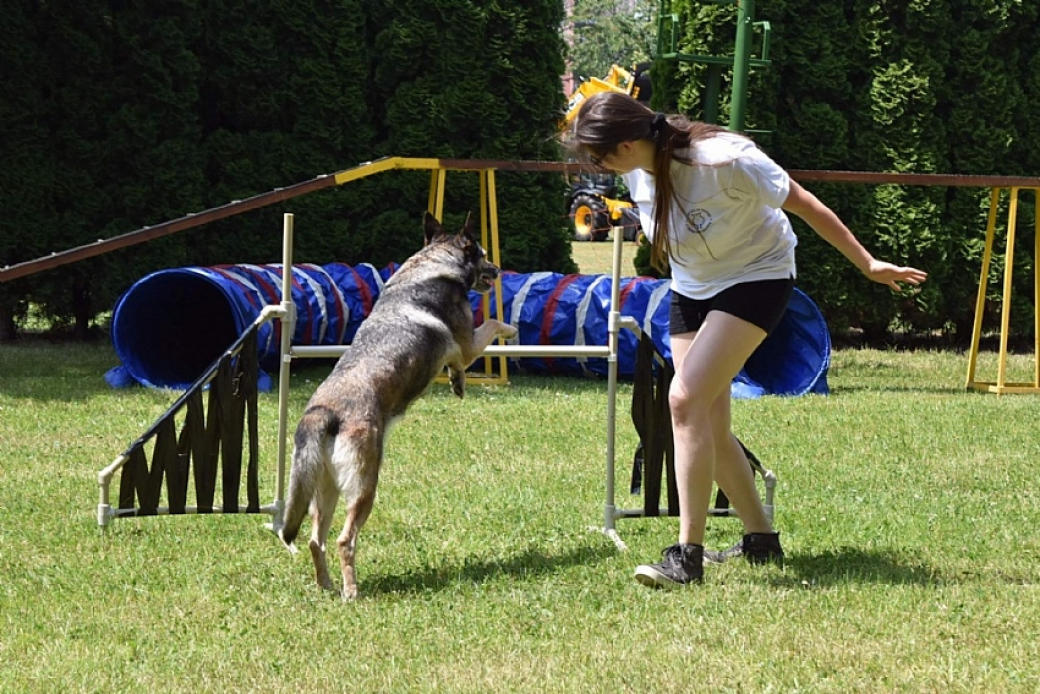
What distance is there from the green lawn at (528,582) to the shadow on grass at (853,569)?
0.02 m

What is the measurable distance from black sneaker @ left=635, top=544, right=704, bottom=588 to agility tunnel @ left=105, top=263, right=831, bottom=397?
438 cm

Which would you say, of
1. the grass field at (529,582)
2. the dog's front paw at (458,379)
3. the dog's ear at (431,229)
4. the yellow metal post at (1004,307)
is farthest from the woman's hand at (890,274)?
the yellow metal post at (1004,307)

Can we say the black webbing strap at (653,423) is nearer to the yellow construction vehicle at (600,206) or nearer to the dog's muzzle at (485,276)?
the dog's muzzle at (485,276)

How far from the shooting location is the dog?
433 cm

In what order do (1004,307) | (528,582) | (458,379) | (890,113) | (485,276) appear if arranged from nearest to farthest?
(528,582) < (458,379) < (485,276) < (1004,307) < (890,113)

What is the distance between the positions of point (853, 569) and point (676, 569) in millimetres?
775

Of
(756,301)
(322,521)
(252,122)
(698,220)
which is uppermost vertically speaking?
(252,122)

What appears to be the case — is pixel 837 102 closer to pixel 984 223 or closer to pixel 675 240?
pixel 984 223

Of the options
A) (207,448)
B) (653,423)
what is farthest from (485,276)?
(207,448)

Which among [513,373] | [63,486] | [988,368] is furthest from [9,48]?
[988,368]

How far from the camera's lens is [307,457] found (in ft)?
14.2

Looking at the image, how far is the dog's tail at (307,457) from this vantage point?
4.34m

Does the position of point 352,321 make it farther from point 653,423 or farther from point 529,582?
point 529,582

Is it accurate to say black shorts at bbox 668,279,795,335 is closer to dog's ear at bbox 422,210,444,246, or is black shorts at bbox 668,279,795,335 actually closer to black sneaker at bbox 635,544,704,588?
black sneaker at bbox 635,544,704,588
